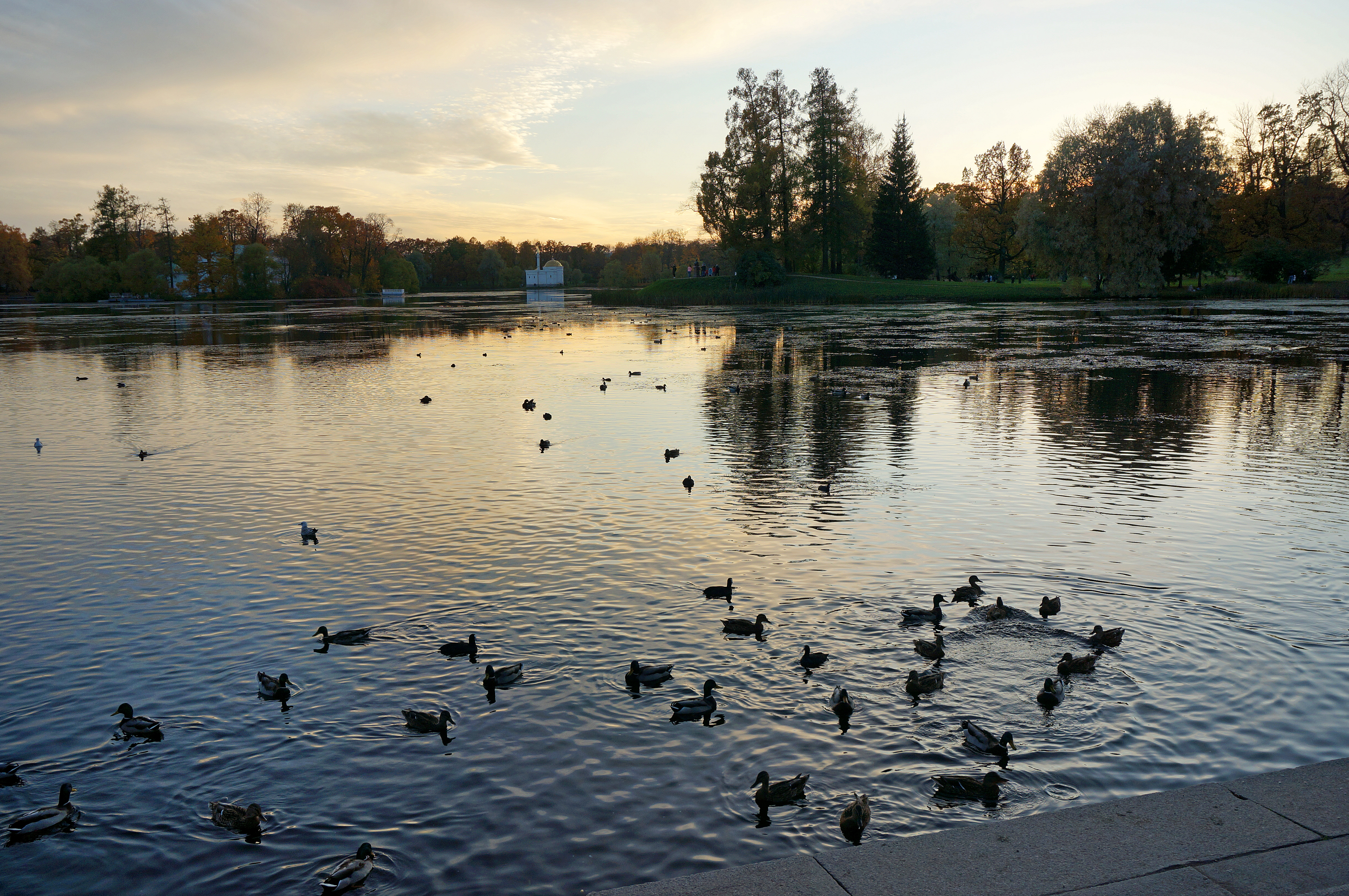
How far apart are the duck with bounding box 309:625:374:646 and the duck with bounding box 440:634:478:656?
1.13m

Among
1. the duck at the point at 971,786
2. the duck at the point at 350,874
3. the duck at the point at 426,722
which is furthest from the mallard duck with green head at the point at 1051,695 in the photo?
the duck at the point at 350,874

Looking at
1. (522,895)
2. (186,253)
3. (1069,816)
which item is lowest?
(522,895)

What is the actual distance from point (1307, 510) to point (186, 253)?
170 metres

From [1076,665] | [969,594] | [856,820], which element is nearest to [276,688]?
[856,820]

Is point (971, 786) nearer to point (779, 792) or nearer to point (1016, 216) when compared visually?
point (779, 792)

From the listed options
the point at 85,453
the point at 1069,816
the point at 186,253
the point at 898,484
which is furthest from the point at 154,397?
the point at 186,253

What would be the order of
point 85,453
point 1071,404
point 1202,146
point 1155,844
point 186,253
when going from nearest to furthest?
point 1155,844
point 85,453
point 1071,404
point 1202,146
point 186,253

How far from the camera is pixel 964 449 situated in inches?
864

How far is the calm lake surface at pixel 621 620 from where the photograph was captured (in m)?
7.60

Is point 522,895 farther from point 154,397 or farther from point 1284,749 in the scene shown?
point 154,397

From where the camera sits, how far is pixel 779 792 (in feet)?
25.0

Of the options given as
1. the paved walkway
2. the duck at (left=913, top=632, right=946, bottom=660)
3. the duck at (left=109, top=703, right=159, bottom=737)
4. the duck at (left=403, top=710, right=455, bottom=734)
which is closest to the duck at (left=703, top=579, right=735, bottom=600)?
the duck at (left=913, top=632, right=946, bottom=660)

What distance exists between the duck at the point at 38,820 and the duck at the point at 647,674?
5.24 meters

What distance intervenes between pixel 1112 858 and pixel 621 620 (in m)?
6.94
